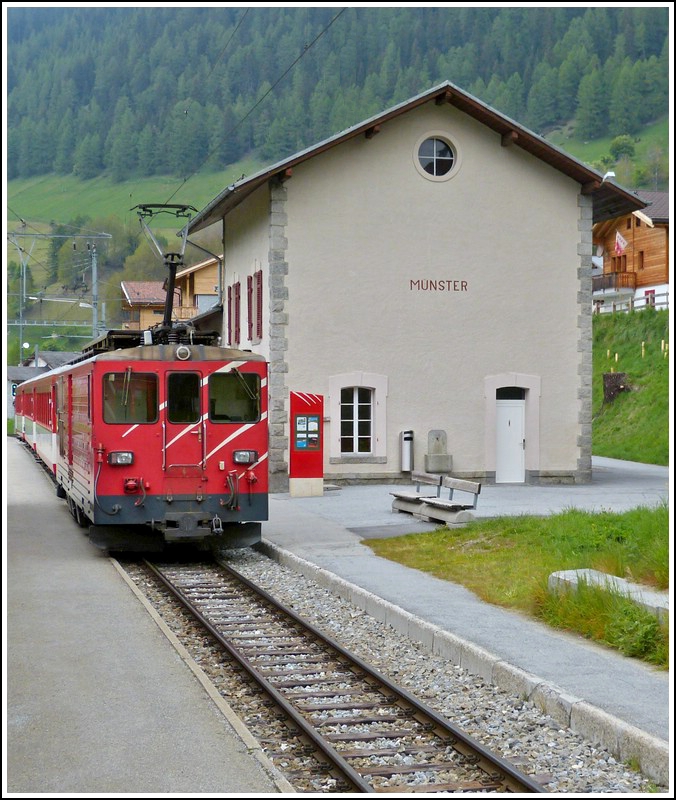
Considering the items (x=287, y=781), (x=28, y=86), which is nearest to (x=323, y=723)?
(x=287, y=781)

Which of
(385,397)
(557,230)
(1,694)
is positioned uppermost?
(557,230)

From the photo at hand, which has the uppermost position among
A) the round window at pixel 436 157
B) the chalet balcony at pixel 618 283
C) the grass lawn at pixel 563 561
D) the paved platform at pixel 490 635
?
the chalet balcony at pixel 618 283

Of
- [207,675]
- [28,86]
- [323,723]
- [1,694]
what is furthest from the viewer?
[28,86]

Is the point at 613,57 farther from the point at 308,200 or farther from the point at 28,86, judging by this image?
the point at 308,200

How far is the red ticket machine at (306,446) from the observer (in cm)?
2297

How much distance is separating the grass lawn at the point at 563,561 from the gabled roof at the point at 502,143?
416 inches

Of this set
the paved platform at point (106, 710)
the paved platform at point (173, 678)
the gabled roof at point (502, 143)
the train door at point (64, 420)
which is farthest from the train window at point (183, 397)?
the gabled roof at point (502, 143)

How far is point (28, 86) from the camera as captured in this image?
131500 mm

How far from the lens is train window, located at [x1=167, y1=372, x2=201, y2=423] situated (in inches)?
612

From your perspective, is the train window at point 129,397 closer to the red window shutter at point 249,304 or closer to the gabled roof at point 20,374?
the red window shutter at point 249,304

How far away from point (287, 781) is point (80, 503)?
11581 millimetres

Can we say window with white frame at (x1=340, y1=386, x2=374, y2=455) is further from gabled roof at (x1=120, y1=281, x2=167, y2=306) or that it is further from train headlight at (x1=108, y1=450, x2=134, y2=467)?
gabled roof at (x1=120, y1=281, x2=167, y2=306)

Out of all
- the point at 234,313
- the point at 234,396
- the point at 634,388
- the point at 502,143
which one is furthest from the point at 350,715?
the point at 634,388

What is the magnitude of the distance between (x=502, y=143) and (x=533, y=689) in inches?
790
